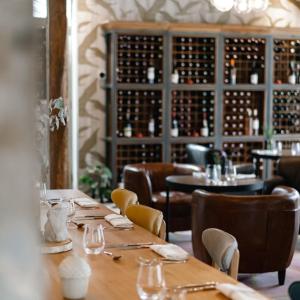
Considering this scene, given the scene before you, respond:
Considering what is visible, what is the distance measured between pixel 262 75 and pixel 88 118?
10.1ft

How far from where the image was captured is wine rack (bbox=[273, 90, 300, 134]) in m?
9.99

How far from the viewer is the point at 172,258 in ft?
8.55

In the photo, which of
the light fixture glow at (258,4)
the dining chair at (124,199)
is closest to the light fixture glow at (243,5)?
the light fixture glow at (258,4)

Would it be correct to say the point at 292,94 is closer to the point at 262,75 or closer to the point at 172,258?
the point at 262,75

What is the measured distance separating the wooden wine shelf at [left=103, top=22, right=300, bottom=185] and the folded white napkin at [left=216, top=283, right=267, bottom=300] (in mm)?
6913

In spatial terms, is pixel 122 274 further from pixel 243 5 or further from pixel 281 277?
pixel 243 5

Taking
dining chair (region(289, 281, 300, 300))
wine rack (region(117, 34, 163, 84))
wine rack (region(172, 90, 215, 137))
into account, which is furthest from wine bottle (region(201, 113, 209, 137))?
dining chair (region(289, 281, 300, 300))

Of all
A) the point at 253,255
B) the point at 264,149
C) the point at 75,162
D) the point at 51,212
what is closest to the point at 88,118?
the point at 75,162

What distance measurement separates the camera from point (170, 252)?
2684 millimetres

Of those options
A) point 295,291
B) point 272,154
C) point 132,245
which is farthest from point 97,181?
point 295,291

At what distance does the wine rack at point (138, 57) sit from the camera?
357 inches

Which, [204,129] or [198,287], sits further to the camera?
[204,129]

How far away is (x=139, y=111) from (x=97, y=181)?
4.41 feet

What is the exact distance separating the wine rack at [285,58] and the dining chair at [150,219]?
22.6 ft
